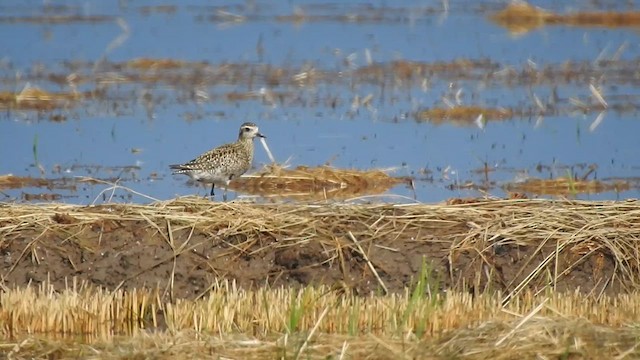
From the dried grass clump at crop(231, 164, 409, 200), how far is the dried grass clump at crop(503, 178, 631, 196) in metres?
1.26

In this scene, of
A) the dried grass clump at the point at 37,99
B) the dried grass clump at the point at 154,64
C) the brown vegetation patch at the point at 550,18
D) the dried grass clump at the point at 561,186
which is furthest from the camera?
the brown vegetation patch at the point at 550,18

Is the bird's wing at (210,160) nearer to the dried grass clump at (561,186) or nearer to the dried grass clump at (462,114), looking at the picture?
the dried grass clump at (561,186)

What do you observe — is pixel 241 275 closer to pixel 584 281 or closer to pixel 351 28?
pixel 584 281

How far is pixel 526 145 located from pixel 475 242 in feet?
25.6

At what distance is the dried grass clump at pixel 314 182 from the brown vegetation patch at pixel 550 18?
13563 millimetres

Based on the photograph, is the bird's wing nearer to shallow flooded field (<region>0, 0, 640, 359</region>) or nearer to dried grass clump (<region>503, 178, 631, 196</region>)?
shallow flooded field (<region>0, 0, 640, 359</region>)

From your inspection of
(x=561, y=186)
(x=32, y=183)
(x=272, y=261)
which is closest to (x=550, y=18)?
(x=561, y=186)

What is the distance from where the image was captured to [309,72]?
24641 mm

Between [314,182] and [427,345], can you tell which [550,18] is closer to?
[314,182]

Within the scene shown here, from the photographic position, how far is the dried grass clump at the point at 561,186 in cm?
1638

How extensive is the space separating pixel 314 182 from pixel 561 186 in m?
2.49

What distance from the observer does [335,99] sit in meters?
22.2

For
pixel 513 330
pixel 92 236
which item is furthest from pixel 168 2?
pixel 513 330

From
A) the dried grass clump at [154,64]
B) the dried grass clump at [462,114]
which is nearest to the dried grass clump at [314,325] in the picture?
the dried grass clump at [462,114]
